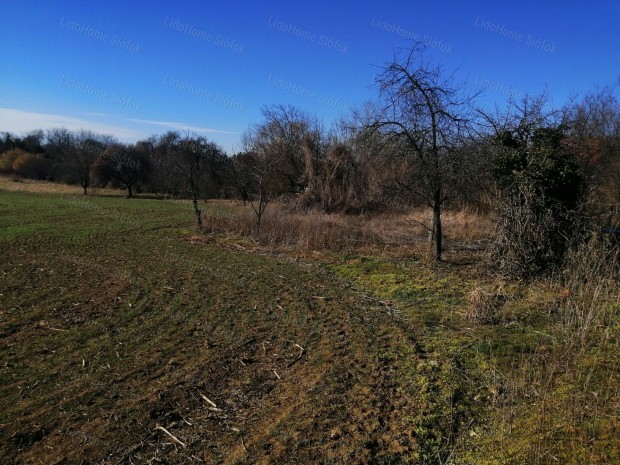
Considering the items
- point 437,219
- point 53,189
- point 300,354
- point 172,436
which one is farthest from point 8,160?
point 172,436

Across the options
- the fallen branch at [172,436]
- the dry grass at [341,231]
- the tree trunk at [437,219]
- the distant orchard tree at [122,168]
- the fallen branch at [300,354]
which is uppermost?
the distant orchard tree at [122,168]

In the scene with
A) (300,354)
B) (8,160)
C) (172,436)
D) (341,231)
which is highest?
(8,160)

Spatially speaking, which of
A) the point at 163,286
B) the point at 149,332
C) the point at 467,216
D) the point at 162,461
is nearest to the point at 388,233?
the point at 467,216

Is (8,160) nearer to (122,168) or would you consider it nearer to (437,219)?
(122,168)

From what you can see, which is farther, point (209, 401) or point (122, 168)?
point (122, 168)

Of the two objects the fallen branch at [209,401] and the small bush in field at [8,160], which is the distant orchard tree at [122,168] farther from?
the fallen branch at [209,401]

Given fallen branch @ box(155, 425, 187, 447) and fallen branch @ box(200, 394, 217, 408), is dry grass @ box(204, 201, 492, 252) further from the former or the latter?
fallen branch @ box(155, 425, 187, 447)

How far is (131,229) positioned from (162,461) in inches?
650

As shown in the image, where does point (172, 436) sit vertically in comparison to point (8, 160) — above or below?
below

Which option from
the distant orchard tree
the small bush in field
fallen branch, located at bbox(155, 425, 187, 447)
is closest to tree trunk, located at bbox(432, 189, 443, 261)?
fallen branch, located at bbox(155, 425, 187, 447)

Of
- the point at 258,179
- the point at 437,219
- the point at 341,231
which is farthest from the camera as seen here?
the point at 258,179

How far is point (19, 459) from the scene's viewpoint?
334 centimetres

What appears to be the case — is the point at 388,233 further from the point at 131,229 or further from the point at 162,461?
the point at 162,461

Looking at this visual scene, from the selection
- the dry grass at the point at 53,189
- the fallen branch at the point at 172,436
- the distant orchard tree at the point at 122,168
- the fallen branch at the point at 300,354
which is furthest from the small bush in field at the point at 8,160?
the fallen branch at the point at 172,436
